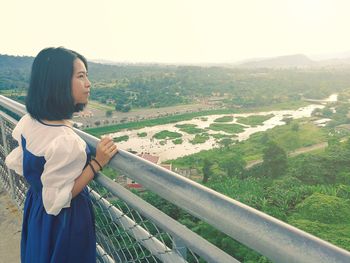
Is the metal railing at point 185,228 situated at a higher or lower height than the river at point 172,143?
higher

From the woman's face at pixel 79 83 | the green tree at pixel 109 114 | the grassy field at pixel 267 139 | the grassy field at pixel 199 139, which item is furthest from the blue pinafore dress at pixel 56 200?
the green tree at pixel 109 114

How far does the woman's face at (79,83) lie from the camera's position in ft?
4.25

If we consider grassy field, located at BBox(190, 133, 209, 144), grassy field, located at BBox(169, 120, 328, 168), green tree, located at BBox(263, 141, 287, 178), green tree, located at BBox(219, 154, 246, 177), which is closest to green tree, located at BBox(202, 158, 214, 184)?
green tree, located at BBox(219, 154, 246, 177)

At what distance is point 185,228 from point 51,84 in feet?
2.32

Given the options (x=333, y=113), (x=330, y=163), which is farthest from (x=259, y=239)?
(x=333, y=113)

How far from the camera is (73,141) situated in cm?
116

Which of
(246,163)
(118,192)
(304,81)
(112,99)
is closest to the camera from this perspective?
(118,192)

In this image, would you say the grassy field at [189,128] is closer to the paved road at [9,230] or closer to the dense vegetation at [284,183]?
the dense vegetation at [284,183]

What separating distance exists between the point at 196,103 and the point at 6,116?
197 feet

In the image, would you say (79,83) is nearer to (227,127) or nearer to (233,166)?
(233,166)

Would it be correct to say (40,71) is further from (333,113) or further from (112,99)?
(112,99)

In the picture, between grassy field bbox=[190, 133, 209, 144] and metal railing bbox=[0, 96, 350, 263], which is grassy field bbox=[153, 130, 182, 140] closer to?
grassy field bbox=[190, 133, 209, 144]

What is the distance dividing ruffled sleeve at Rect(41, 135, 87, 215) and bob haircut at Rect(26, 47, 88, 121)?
0.54ft

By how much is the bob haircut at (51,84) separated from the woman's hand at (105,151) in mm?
208
